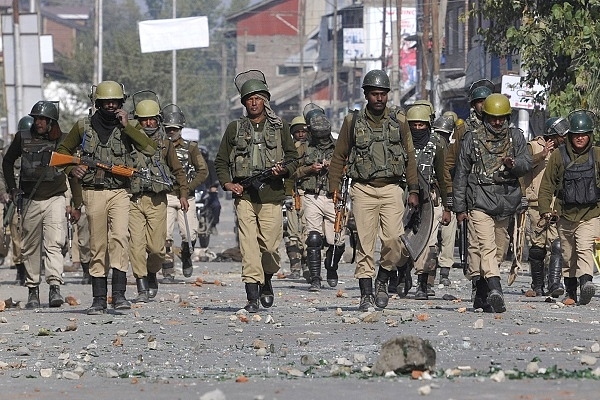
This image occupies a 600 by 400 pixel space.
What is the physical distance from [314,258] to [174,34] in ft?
177

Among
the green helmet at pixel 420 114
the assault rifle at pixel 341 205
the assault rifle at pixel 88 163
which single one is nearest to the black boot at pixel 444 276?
the assault rifle at pixel 341 205

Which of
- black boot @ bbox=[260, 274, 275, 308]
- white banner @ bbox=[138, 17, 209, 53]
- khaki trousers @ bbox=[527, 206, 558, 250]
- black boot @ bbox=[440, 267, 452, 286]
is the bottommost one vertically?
black boot @ bbox=[440, 267, 452, 286]

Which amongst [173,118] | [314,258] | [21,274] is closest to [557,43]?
[314,258]

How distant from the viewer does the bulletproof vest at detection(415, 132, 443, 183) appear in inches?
636

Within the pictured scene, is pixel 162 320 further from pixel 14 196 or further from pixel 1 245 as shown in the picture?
pixel 1 245

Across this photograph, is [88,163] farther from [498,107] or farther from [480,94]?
[480,94]

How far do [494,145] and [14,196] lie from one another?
5.16 metres

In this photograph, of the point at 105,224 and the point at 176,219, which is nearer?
the point at 105,224

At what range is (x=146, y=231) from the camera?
17.2 m

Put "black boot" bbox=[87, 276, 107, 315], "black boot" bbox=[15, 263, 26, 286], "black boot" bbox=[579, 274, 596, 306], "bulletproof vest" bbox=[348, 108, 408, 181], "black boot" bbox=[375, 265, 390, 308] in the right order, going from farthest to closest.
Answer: "black boot" bbox=[15, 263, 26, 286] → "black boot" bbox=[579, 274, 596, 306] → "black boot" bbox=[87, 276, 107, 315] → "black boot" bbox=[375, 265, 390, 308] → "bulletproof vest" bbox=[348, 108, 408, 181]

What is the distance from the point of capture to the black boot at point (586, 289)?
15.5 meters

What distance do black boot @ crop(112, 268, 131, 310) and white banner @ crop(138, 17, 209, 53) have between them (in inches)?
2187

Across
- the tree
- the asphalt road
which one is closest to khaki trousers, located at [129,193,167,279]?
the asphalt road

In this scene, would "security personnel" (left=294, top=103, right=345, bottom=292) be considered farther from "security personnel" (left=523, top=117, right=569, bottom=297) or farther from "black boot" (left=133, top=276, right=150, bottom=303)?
"black boot" (left=133, top=276, right=150, bottom=303)
